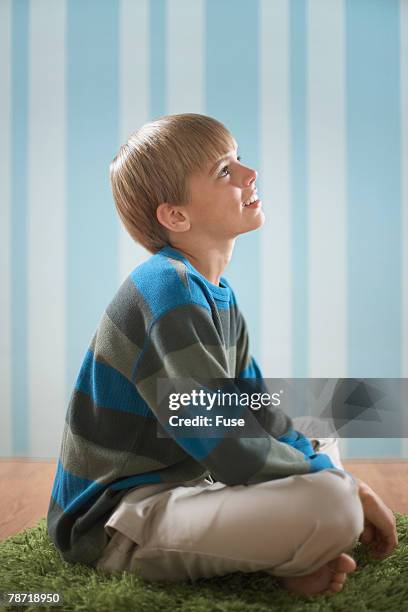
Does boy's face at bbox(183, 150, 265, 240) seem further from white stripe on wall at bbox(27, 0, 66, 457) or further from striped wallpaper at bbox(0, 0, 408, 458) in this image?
white stripe on wall at bbox(27, 0, 66, 457)

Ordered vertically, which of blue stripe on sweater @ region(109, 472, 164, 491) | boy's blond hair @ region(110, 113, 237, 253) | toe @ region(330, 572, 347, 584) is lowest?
toe @ region(330, 572, 347, 584)

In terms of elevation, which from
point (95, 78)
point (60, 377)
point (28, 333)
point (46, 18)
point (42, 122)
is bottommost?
point (60, 377)

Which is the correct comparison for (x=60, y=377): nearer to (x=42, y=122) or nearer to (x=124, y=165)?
(x=42, y=122)

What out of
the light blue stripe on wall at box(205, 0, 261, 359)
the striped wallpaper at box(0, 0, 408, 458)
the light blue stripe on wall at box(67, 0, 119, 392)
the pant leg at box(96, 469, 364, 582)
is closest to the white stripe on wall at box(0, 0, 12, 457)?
the striped wallpaper at box(0, 0, 408, 458)

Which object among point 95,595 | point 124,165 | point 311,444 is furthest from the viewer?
point 311,444

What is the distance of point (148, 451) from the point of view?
102 centimetres

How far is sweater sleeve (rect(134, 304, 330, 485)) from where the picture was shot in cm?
93

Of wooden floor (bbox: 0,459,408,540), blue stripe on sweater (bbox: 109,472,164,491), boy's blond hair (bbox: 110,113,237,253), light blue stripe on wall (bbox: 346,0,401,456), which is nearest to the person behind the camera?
blue stripe on sweater (bbox: 109,472,164,491)

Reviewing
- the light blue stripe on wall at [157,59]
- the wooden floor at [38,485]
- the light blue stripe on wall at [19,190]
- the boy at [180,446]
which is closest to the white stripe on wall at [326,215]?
the wooden floor at [38,485]

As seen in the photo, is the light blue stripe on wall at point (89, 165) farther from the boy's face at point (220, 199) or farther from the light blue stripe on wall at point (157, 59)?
the boy's face at point (220, 199)

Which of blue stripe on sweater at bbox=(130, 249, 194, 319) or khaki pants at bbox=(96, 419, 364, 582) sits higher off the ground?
blue stripe on sweater at bbox=(130, 249, 194, 319)

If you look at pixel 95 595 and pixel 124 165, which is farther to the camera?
pixel 124 165

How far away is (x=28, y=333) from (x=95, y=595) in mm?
1504

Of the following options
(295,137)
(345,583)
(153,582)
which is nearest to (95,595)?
(153,582)
